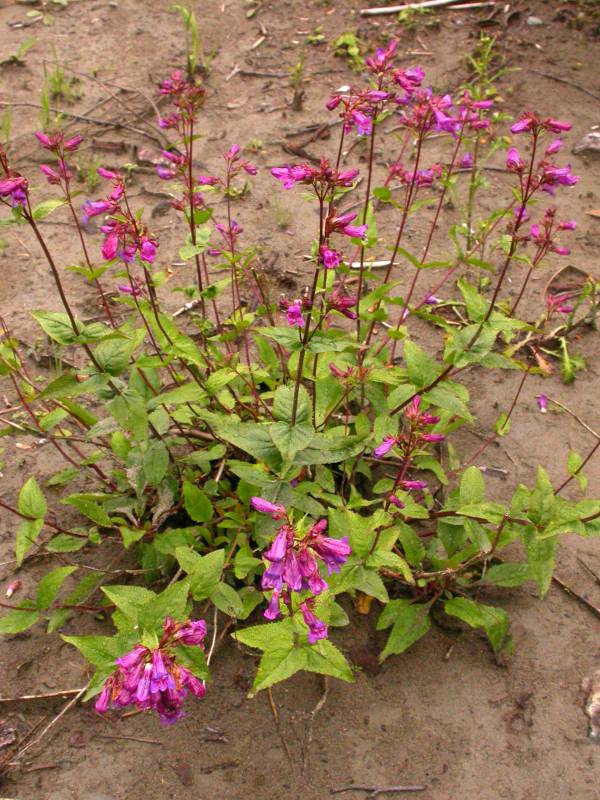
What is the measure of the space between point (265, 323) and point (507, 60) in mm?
5137

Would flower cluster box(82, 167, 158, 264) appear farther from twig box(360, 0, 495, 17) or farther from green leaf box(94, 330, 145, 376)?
twig box(360, 0, 495, 17)

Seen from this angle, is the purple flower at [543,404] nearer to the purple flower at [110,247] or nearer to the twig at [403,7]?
the purple flower at [110,247]

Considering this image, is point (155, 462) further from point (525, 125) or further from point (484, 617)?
point (525, 125)

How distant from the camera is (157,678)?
91.6 inches

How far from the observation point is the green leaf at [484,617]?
11.8ft

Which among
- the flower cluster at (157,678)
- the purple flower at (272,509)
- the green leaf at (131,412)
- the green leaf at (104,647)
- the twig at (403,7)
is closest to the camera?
the flower cluster at (157,678)

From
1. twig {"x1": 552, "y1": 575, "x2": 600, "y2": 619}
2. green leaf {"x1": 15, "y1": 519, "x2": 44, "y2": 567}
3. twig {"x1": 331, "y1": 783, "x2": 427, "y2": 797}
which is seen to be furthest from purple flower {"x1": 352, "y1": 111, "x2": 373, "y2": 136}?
twig {"x1": 331, "y1": 783, "x2": 427, "y2": 797}

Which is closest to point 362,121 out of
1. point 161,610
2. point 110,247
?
point 110,247

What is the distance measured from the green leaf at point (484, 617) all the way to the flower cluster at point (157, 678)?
5.38 ft

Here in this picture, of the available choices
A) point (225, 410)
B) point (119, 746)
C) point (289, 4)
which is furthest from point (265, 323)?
point (289, 4)

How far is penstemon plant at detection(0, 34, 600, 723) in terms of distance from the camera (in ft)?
9.45

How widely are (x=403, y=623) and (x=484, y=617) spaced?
0.44 metres

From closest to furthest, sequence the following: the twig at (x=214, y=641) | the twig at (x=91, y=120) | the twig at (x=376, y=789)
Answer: the twig at (x=376, y=789) → the twig at (x=214, y=641) → the twig at (x=91, y=120)

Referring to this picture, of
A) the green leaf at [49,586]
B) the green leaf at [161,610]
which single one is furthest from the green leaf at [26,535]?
the green leaf at [161,610]
